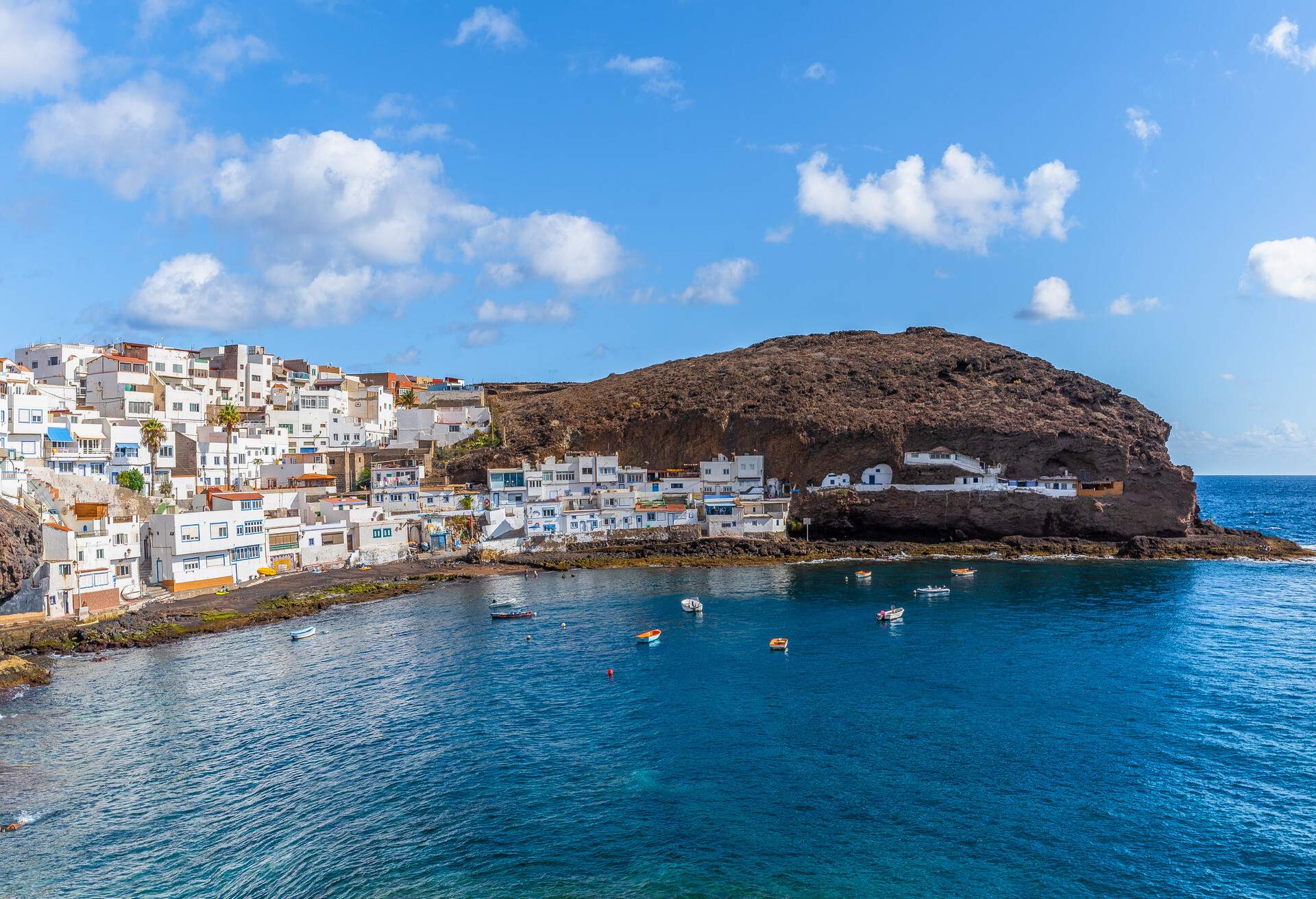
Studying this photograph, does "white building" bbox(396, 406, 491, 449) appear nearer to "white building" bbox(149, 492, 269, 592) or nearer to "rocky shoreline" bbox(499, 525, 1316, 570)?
"rocky shoreline" bbox(499, 525, 1316, 570)

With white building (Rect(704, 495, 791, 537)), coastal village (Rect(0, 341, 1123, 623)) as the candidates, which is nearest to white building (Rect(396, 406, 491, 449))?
coastal village (Rect(0, 341, 1123, 623))

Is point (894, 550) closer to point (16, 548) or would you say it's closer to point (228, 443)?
point (228, 443)

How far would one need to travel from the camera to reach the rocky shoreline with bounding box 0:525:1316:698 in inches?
2158

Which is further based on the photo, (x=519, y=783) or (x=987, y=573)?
(x=987, y=573)

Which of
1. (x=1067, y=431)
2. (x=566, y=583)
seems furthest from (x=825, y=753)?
(x=1067, y=431)

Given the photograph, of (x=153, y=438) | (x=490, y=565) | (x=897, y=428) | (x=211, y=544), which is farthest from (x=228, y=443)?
(x=897, y=428)

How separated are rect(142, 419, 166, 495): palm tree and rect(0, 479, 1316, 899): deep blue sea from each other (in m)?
32.9

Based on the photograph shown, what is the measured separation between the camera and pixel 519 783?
111ft

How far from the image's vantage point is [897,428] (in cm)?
11044

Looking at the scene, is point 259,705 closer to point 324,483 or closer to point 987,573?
point 324,483

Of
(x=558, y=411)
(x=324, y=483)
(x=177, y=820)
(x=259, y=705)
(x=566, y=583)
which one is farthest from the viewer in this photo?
(x=558, y=411)

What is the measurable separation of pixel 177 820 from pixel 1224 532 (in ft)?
363

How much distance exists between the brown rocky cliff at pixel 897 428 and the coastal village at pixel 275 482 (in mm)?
2528

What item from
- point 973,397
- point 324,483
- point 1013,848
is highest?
point 973,397
